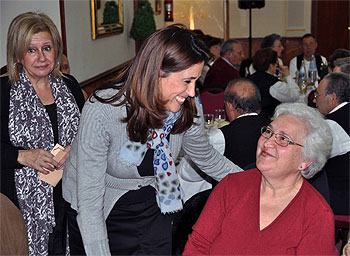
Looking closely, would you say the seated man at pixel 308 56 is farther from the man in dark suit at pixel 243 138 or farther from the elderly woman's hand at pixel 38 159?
the elderly woman's hand at pixel 38 159

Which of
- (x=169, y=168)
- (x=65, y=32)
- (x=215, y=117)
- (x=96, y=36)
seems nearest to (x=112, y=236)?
(x=169, y=168)

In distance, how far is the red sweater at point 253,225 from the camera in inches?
68.4

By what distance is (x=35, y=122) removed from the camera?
2.51m

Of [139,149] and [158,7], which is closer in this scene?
[139,149]

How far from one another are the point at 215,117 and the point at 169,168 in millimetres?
2335

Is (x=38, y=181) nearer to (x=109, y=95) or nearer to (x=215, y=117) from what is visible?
(x=109, y=95)

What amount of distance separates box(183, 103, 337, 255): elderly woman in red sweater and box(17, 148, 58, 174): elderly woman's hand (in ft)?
2.89

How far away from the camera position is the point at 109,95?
176 centimetres

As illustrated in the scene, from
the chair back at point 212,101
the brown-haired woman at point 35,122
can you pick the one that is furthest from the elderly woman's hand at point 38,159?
the chair back at point 212,101

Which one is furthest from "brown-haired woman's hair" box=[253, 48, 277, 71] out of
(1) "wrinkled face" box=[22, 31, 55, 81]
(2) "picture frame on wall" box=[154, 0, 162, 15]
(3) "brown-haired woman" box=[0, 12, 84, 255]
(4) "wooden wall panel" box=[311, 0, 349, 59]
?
(4) "wooden wall panel" box=[311, 0, 349, 59]

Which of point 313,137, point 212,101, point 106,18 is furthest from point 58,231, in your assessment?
point 106,18

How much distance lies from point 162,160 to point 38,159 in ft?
2.77

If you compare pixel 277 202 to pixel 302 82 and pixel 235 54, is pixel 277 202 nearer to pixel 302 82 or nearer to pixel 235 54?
pixel 302 82

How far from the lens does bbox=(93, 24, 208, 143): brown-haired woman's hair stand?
1658mm
